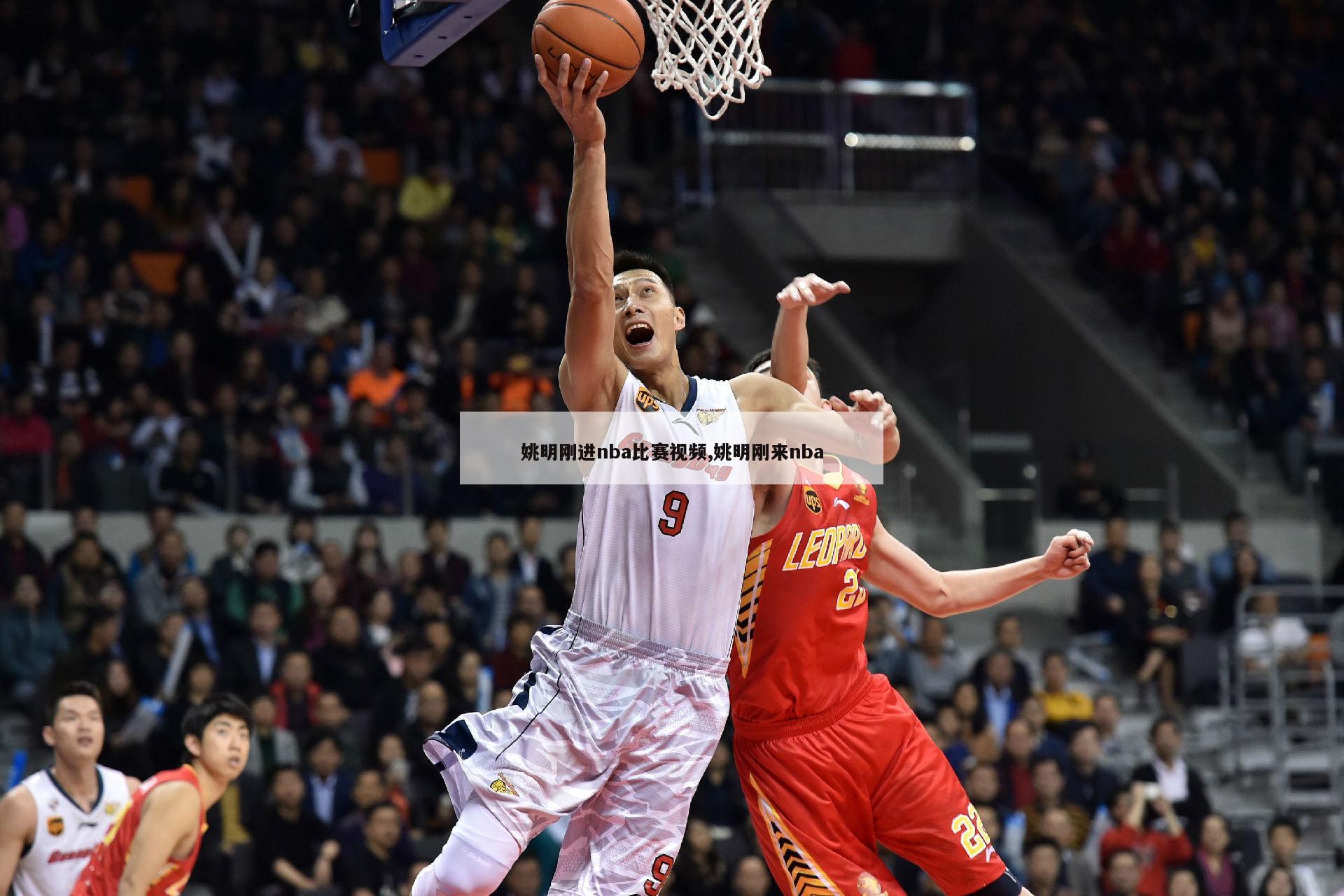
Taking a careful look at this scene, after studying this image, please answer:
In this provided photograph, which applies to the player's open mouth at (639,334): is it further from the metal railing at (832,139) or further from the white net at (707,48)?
the metal railing at (832,139)

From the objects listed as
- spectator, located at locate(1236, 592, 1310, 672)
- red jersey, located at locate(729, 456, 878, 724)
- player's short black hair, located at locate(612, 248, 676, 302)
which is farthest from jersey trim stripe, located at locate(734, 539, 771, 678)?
spectator, located at locate(1236, 592, 1310, 672)

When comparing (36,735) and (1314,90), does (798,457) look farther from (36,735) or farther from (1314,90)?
(1314,90)

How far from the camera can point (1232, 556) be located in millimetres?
13297

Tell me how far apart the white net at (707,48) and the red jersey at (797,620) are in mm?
1400

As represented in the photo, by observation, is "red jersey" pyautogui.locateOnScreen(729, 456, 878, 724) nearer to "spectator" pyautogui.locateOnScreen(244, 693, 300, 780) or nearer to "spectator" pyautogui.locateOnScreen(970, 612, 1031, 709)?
"spectator" pyautogui.locateOnScreen(244, 693, 300, 780)

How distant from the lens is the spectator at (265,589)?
1121cm

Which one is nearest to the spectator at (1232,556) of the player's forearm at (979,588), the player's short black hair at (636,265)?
the player's forearm at (979,588)

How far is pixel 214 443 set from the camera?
12.5m

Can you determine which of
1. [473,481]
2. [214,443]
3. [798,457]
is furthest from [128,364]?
[798,457]

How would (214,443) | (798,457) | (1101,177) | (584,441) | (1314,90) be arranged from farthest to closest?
(1314,90), (1101,177), (214,443), (798,457), (584,441)

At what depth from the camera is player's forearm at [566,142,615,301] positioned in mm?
4648

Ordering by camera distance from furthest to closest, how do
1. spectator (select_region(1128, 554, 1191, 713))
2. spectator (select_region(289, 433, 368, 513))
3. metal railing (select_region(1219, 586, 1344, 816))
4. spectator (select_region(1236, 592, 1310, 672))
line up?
spectator (select_region(289, 433, 368, 513)) → spectator (select_region(1128, 554, 1191, 713)) → spectator (select_region(1236, 592, 1310, 672)) → metal railing (select_region(1219, 586, 1344, 816))

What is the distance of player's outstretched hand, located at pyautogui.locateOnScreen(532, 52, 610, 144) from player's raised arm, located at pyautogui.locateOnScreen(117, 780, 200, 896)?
278 centimetres

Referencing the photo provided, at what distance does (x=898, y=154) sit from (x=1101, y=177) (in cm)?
205
